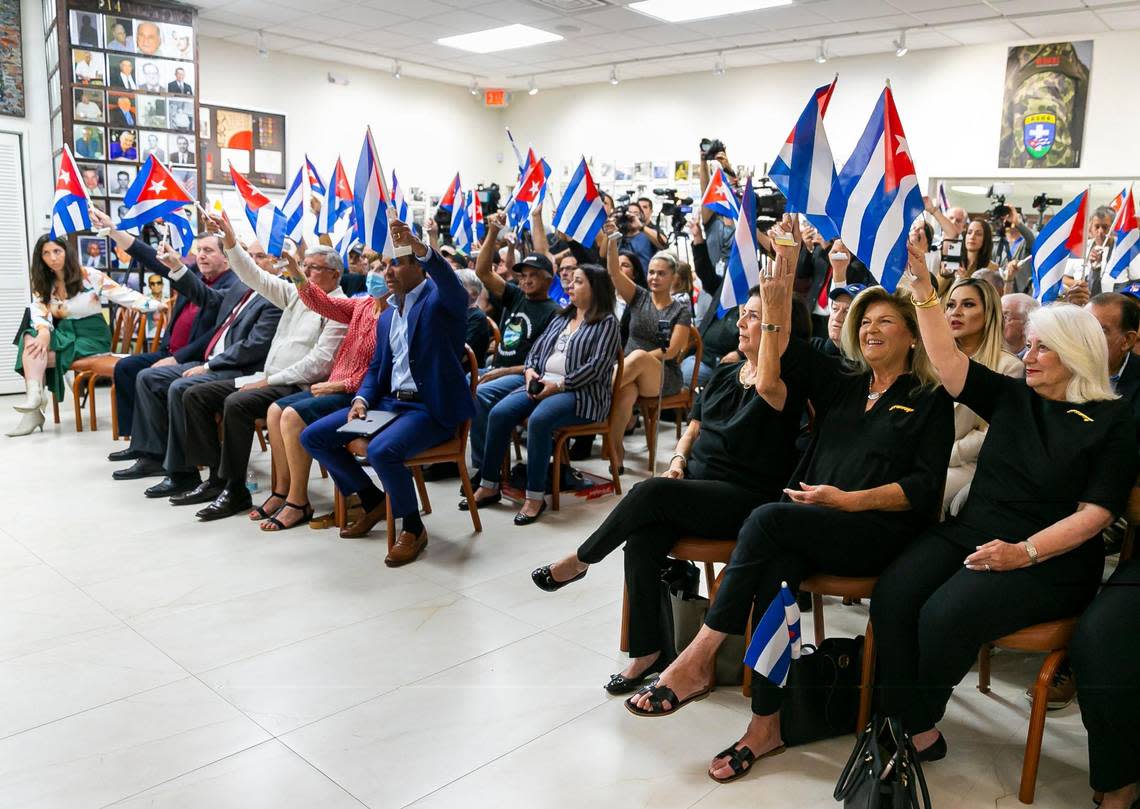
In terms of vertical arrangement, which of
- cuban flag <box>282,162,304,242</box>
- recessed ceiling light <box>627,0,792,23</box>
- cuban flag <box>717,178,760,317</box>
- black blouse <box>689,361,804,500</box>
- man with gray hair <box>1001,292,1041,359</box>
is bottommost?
black blouse <box>689,361,804,500</box>

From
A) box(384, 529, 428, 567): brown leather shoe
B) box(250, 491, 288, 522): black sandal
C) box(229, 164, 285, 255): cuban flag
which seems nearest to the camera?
box(384, 529, 428, 567): brown leather shoe

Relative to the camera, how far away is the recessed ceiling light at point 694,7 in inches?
297

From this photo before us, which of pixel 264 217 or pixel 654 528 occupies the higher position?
pixel 264 217

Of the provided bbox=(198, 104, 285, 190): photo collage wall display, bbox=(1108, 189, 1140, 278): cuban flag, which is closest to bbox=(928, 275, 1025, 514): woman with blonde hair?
bbox=(1108, 189, 1140, 278): cuban flag

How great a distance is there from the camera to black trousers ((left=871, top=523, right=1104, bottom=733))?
2.15 m

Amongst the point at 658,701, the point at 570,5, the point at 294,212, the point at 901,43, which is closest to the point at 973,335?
the point at 658,701

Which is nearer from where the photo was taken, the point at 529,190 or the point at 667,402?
the point at 667,402

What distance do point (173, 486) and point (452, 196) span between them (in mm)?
4201

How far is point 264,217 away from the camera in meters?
6.61

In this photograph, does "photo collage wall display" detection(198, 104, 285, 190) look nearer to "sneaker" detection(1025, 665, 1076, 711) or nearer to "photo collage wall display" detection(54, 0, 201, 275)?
"photo collage wall display" detection(54, 0, 201, 275)

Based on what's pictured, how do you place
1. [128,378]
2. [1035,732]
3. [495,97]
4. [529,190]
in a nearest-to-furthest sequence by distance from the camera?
1. [1035,732]
2. [128,378]
3. [529,190]
4. [495,97]

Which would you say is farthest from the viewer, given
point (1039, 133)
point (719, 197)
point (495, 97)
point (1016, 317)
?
point (495, 97)

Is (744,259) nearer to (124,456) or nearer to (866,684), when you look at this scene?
(866,684)

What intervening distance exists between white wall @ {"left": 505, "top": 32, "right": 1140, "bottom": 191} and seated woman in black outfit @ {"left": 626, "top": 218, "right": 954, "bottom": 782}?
6944 mm
